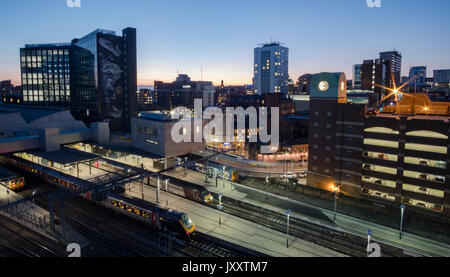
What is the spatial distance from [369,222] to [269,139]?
5243cm

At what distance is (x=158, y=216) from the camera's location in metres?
33.7

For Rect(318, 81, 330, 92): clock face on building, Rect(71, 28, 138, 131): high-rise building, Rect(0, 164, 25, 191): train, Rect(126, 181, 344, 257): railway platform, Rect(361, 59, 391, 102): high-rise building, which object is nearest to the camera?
Rect(126, 181, 344, 257): railway platform

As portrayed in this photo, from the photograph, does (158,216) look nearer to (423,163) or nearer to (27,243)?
(27,243)

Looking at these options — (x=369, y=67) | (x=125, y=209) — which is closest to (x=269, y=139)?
(x=125, y=209)

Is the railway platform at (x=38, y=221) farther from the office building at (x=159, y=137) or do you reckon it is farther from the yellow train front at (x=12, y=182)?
the office building at (x=159, y=137)

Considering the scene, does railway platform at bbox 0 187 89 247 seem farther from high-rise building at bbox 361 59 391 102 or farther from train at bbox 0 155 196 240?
high-rise building at bbox 361 59 391 102

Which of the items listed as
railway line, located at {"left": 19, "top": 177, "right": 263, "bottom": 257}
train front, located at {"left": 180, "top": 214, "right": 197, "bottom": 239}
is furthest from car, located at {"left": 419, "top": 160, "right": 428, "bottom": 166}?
train front, located at {"left": 180, "top": 214, "right": 197, "bottom": 239}

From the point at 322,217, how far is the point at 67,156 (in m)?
46.5

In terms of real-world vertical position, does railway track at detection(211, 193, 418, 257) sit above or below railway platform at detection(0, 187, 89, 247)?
below

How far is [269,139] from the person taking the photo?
3568 inches

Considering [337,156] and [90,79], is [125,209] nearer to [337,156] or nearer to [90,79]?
[337,156]

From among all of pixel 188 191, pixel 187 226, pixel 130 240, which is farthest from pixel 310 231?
pixel 130 240

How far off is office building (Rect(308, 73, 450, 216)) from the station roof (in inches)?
1611

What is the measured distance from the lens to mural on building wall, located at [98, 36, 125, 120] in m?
91.6
